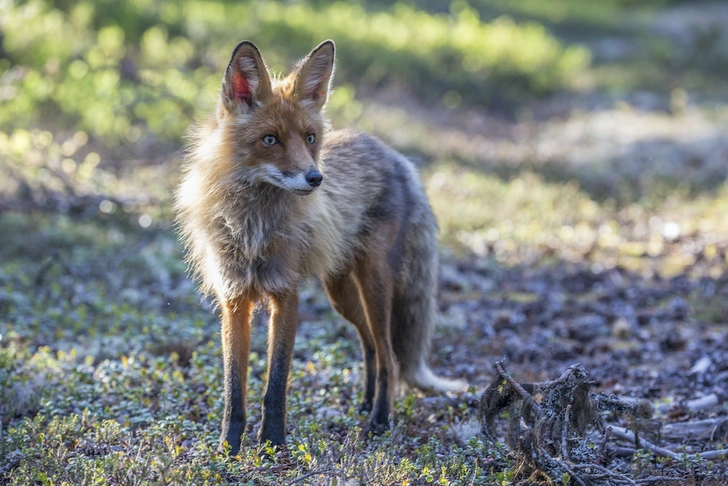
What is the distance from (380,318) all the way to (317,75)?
167cm

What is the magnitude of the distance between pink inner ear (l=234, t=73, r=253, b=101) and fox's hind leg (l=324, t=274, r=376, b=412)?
151 centimetres

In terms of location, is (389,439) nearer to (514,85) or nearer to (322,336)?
(322,336)

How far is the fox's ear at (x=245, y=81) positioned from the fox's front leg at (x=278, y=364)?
1.14 m

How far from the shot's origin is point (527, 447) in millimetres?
3842

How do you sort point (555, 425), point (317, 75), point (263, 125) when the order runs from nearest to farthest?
point (555, 425)
point (263, 125)
point (317, 75)

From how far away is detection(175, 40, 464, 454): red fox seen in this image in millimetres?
4453

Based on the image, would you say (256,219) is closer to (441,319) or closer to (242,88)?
(242,88)

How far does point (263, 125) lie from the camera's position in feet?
14.5

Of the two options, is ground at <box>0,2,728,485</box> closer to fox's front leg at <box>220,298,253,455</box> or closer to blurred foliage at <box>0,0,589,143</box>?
fox's front leg at <box>220,298,253,455</box>

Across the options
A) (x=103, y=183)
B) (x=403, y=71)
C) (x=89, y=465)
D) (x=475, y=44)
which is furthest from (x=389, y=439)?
(x=475, y=44)

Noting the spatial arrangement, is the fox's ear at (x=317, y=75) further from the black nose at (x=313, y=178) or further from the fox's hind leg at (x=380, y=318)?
the fox's hind leg at (x=380, y=318)

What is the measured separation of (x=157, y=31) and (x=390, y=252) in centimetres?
1153

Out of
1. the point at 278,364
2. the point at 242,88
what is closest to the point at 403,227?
the point at 278,364

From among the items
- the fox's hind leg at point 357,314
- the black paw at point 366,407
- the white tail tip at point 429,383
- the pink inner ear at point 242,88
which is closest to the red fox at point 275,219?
the pink inner ear at point 242,88
